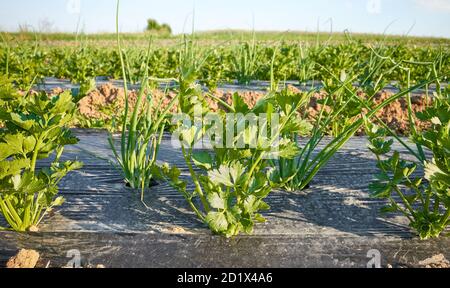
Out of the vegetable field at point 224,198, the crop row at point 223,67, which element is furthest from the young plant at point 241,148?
the crop row at point 223,67

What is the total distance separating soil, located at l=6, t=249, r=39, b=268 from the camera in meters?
1.12

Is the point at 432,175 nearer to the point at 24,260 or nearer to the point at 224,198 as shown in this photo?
the point at 224,198

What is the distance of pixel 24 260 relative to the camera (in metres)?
1.13

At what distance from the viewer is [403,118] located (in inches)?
128

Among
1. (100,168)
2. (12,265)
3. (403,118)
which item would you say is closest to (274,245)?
(12,265)

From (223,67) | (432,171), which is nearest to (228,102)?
(223,67)

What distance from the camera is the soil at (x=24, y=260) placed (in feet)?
3.66

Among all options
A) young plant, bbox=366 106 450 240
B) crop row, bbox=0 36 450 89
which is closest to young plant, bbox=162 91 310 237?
young plant, bbox=366 106 450 240

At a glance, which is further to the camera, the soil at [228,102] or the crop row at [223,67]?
the crop row at [223,67]

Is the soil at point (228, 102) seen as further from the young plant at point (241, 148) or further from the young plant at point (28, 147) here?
the young plant at point (241, 148)

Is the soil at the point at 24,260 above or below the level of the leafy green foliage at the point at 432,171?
below
